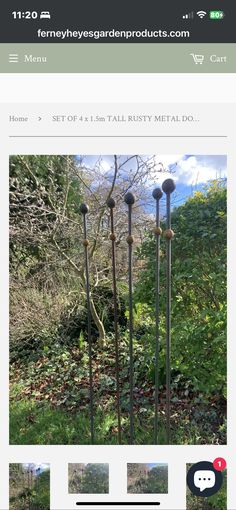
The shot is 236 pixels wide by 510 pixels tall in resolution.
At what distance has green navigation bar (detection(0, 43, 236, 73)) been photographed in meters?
1.49

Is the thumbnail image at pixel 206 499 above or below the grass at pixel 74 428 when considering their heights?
below

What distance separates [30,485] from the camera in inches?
63.8

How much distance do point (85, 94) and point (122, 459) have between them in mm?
1556

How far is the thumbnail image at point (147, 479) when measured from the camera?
1.53m

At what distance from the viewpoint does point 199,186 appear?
2723 mm
